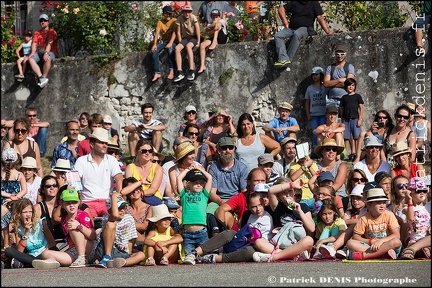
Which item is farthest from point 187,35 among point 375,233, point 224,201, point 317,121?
point 375,233

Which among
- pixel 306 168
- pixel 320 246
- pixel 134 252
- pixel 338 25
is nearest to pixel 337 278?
pixel 320 246

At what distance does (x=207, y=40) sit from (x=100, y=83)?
7.98 ft

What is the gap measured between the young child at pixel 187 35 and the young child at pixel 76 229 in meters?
6.27

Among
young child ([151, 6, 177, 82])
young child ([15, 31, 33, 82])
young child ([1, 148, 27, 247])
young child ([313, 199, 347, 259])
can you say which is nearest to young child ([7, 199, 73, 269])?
young child ([1, 148, 27, 247])

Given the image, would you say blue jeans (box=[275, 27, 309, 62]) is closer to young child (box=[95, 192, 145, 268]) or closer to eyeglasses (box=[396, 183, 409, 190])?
eyeglasses (box=[396, 183, 409, 190])

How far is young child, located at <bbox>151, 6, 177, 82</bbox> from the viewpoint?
64.4ft

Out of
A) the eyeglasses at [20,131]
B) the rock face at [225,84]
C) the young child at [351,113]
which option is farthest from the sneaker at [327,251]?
the eyeglasses at [20,131]

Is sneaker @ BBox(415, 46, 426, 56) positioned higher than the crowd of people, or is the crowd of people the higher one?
sneaker @ BBox(415, 46, 426, 56)

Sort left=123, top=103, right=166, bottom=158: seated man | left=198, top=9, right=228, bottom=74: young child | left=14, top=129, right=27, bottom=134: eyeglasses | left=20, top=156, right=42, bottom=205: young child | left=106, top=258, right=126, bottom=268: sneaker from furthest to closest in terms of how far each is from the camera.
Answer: left=198, top=9, right=228, bottom=74: young child
left=123, top=103, right=166, bottom=158: seated man
left=14, top=129, right=27, bottom=134: eyeglasses
left=20, top=156, right=42, bottom=205: young child
left=106, top=258, right=126, bottom=268: sneaker

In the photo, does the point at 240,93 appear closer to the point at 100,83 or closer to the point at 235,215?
the point at 100,83

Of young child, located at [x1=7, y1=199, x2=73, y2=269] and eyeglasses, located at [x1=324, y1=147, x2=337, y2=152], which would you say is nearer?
young child, located at [x1=7, y1=199, x2=73, y2=269]

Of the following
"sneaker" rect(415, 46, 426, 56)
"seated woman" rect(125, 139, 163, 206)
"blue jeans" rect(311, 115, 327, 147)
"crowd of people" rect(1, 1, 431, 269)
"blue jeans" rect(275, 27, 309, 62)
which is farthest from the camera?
"blue jeans" rect(275, 27, 309, 62)

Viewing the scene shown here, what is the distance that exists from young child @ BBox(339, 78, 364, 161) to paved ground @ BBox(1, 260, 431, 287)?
565cm

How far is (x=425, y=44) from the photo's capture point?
1833 centimetres
